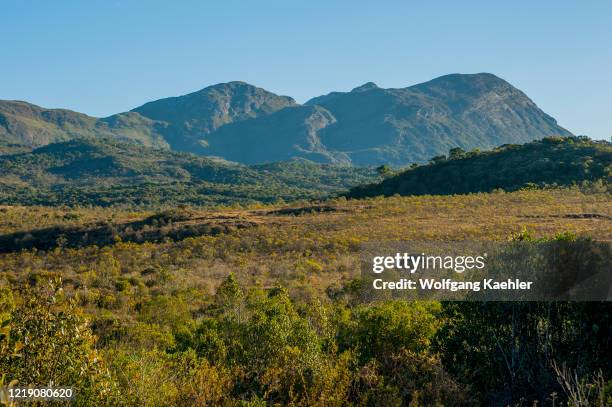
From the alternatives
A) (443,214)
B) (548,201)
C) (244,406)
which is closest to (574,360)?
(244,406)

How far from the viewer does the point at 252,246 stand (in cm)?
3133

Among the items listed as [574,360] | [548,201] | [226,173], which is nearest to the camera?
[574,360]

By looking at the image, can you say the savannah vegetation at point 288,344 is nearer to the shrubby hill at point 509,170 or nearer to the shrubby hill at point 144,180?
the shrubby hill at point 509,170

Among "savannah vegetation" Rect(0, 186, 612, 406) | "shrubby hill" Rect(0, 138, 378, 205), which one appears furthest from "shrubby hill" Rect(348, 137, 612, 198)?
"savannah vegetation" Rect(0, 186, 612, 406)

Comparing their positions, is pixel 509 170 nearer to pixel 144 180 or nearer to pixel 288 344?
pixel 288 344

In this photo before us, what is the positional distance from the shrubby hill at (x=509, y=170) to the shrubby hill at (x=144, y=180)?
3064 centimetres

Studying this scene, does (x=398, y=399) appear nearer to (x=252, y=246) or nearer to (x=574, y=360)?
(x=574, y=360)

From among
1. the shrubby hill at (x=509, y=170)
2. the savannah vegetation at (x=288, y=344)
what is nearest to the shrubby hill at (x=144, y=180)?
the shrubby hill at (x=509, y=170)

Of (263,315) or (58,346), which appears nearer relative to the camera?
(58,346)

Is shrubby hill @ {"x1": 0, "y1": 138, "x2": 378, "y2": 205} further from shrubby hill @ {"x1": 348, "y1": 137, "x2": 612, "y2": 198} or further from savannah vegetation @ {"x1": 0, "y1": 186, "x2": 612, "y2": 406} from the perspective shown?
savannah vegetation @ {"x1": 0, "y1": 186, "x2": 612, "y2": 406}

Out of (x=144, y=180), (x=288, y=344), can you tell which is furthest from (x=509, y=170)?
(x=144, y=180)

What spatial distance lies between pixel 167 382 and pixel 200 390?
51 centimetres

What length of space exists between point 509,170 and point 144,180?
4547 inches

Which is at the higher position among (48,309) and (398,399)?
(48,309)
